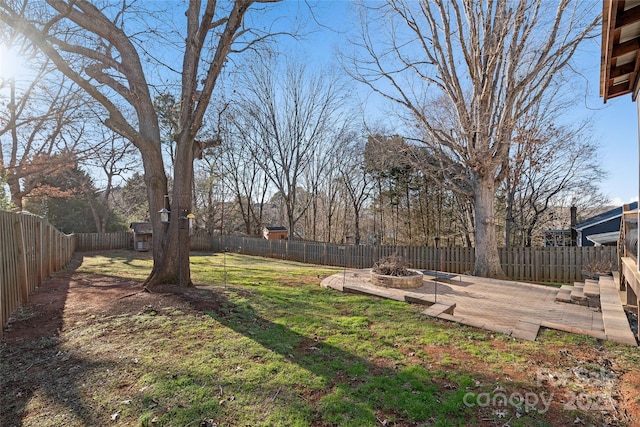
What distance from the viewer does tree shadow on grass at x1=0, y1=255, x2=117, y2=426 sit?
2.29m

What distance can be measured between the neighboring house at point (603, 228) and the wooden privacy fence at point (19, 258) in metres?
16.3

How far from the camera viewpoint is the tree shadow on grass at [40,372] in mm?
2291

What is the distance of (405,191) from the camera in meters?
20.6

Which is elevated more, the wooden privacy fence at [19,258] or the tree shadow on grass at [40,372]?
the wooden privacy fence at [19,258]

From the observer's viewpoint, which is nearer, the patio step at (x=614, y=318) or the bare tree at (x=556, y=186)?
the patio step at (x=614, y=318)

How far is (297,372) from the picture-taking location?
287 cm

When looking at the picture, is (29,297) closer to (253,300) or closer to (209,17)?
(253,300)

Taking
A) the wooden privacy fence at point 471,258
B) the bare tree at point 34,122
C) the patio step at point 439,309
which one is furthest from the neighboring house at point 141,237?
the patio step at point 439,309

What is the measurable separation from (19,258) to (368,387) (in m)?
5.78

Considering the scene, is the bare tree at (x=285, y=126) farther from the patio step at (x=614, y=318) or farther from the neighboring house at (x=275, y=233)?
the patio step at (x=614, y=318)

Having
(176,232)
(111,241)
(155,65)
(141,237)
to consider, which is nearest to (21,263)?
(176,232)

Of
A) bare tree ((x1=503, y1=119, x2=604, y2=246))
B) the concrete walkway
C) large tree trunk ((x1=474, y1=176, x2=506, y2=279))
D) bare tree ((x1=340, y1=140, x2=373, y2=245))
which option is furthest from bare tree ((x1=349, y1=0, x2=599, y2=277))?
bare tree ((x1=340, y1=140, x2=373, y2=245))

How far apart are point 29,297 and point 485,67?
41.5 feet

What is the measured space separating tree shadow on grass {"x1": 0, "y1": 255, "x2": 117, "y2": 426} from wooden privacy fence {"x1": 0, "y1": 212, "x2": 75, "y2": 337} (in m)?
0.32
